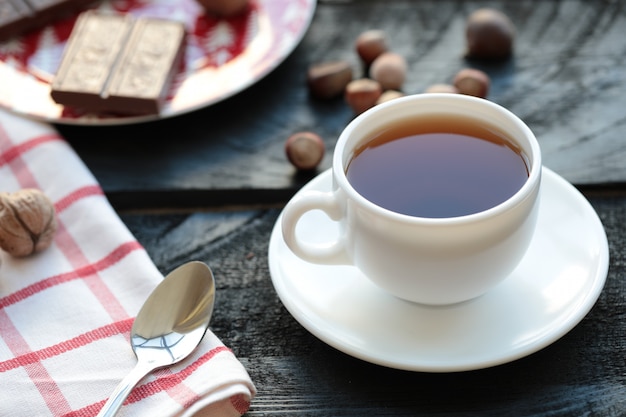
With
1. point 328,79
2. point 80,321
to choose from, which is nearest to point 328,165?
point 328,79

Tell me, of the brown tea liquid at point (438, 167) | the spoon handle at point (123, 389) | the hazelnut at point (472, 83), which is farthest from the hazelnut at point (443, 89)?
the spoon handle at point (123, 389)

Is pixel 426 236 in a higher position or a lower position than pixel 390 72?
higher

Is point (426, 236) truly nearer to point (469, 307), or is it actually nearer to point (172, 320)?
point (469, 307)

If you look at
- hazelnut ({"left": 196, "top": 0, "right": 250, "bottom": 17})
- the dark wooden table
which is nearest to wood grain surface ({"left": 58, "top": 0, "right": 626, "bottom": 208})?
the dark wooden table

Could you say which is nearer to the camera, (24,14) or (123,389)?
(123,389)

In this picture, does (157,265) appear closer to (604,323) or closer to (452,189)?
(452,189)

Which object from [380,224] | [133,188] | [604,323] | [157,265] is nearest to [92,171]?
[133,188]

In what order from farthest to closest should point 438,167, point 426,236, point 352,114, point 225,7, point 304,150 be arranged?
1. point 225,7
2. point 352,114
3. point 304,150
4. point 438,167
5. point 426,236

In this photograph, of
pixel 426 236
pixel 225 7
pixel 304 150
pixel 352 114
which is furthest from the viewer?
pixel 225 7
